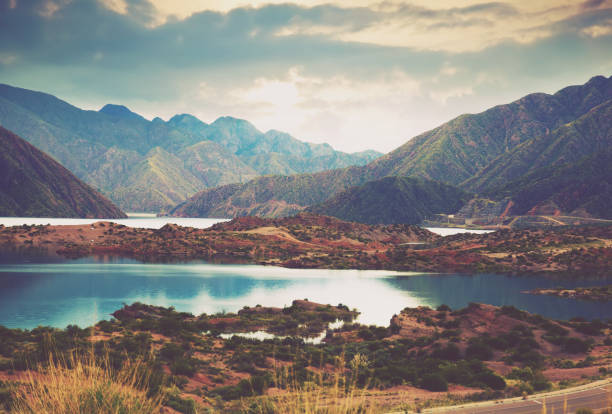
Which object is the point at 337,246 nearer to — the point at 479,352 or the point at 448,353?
the point at 479,352

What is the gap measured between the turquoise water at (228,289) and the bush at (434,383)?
113 ft

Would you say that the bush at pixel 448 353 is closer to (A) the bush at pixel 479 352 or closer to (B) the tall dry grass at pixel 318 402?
(A) the bush at pixel 479 352

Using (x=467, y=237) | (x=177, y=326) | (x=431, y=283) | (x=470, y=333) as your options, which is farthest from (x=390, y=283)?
(x=467, y=237)

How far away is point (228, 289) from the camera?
90.1 m

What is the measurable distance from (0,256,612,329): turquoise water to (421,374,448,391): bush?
1360 inches

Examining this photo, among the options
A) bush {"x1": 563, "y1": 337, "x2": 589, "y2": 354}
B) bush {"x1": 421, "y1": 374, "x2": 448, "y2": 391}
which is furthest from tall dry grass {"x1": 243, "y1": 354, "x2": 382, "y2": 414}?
bush {"x1": 563, "y1": 337, "x2": 589, "y2": 354}

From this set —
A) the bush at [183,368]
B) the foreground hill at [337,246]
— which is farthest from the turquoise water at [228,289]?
the bush at [183,368]

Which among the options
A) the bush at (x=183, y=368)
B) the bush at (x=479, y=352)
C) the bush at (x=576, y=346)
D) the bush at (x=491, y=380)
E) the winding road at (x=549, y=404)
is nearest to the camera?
the winding road at (x=549, y=404)

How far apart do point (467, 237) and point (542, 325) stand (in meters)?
120

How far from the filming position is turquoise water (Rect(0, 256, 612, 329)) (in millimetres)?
68875

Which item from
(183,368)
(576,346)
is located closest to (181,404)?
(183,368)

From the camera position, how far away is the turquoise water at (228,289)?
68875mm

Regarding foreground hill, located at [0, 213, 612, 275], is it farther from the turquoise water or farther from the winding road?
the winding road

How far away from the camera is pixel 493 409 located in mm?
20188
